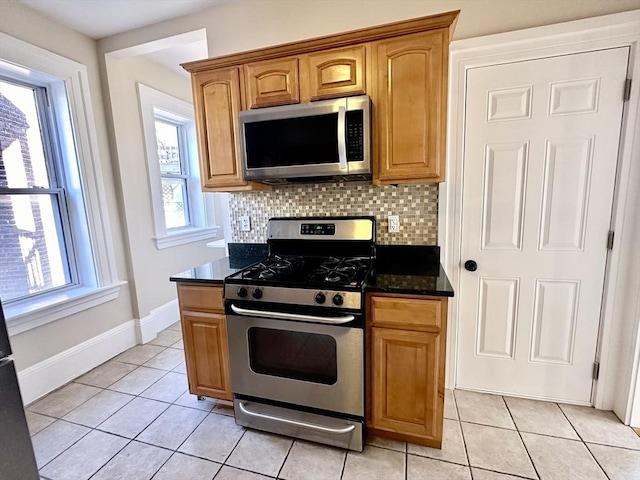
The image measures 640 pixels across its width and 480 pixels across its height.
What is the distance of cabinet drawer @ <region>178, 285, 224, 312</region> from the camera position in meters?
1.79

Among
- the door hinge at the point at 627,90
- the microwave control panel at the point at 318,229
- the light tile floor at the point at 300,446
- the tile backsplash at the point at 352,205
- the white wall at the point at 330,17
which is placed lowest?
the light tile floor at the point at 300,446

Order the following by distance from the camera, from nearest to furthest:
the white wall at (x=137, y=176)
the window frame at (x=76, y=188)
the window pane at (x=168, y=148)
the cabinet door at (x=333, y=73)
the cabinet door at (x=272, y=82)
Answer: the cabinet door at (x=333, y=73) < the cabinet door at (x=272, y=82) < the window frame at (x=76, y=188) < the white wall at (x=137, y=176) < the window pane at (x=168, y=148)

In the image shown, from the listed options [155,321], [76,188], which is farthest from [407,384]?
[76,188]

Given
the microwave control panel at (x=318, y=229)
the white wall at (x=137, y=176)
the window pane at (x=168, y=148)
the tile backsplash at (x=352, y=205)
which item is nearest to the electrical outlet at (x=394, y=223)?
the tile backsplash at (x=352, y=205)

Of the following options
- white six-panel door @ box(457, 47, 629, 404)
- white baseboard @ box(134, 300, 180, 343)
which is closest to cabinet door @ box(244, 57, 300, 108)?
white six-panel door @ box(457, 47, 629, 404)

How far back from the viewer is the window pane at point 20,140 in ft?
6.97

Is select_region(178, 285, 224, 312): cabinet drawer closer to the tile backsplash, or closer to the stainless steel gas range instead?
the stainless steel gas range

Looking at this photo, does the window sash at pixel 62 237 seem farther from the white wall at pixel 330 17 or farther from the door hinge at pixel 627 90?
the door hinge at pixel 627 90

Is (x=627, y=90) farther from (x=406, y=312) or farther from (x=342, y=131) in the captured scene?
(x=406, y=312)

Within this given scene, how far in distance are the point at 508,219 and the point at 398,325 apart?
1016mm

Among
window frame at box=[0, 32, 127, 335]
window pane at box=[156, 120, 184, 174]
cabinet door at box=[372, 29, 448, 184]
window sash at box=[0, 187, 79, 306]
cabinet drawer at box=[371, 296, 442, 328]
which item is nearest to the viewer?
cabinet drawer at box=[371, 296, 442, 328]

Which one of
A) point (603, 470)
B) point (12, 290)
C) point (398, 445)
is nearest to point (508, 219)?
point (603, 470)

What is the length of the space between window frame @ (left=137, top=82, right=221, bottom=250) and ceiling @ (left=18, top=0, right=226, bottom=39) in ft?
1.96

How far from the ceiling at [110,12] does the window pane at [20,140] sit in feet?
1.94
